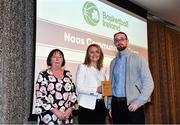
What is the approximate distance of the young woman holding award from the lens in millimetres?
2886

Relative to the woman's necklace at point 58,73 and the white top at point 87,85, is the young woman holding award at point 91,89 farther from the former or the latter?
the woman's necklace at point 58,73

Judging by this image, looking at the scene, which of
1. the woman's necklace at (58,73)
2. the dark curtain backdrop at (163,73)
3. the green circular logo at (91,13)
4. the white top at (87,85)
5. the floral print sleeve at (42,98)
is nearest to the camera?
the floral print sleeve at (42,98)

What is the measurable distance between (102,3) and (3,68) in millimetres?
1794

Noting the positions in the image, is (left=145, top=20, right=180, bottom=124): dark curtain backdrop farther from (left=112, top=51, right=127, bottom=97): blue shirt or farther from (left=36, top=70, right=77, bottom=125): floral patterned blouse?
(left=36, top=70, right=77, bottom=125): floral patterned blouse

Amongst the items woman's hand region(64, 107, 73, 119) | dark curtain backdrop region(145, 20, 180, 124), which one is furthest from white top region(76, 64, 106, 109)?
dark curtain backdrop region(145, 20, 180, 124)

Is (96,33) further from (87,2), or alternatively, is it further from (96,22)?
(87,2)

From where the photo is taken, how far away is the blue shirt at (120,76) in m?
2.79

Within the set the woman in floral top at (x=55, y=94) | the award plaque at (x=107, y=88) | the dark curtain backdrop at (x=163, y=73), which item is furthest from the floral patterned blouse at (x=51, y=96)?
the dark curtain backdrop at (x=163, y=73)

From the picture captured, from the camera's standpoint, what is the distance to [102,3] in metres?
3.94

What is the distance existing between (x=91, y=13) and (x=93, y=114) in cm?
137

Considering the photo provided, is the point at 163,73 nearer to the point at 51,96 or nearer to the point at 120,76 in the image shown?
the point at 120,76

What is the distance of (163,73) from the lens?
17.8 ft

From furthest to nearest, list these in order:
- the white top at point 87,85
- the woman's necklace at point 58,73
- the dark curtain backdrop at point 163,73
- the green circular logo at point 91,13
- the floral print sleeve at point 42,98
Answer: the dark curtain backdrop at point 163,73, the green circular logo at point 91,13, the white top at point 87,85, the woman's necklace at point 58,73, the floral print sleeve at point 42,98

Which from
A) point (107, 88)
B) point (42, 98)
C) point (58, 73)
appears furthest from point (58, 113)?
point (107, 88)
